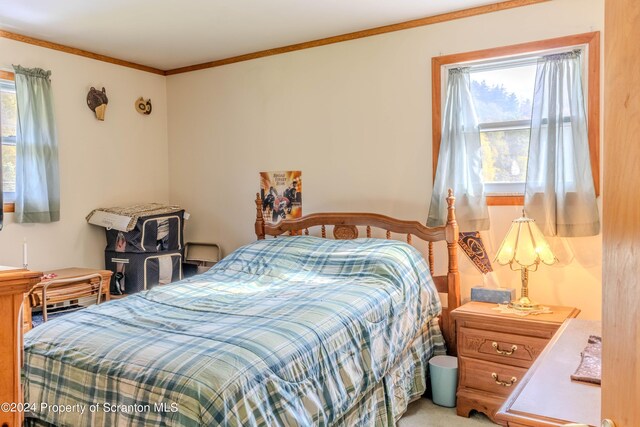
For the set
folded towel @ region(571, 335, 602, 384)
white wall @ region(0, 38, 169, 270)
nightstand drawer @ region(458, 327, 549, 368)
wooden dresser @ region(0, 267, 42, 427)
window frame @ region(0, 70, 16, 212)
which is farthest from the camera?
white wall @ region(0, 38, 169, 270)

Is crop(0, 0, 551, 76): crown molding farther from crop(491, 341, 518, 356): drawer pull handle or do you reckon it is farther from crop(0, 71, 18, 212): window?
crop(491, 341, 518, 356): drawer pull handle

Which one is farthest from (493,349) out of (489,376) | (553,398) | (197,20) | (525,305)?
(197,20)

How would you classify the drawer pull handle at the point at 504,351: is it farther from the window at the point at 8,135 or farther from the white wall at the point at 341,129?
the window at the point at 8,135

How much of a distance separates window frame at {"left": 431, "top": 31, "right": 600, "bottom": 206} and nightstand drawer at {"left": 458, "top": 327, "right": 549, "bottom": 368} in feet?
2.84

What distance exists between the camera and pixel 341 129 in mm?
3594

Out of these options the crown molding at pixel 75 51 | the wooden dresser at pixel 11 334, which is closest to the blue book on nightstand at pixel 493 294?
the wooden dresser at pixel 11 334

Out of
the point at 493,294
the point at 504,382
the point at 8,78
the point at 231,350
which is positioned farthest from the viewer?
the point at 8,78

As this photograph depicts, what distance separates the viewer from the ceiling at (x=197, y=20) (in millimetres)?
2912

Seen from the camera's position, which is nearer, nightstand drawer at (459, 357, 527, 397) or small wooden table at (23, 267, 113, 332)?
nightstand drawer at (459, 357, 527, 397)

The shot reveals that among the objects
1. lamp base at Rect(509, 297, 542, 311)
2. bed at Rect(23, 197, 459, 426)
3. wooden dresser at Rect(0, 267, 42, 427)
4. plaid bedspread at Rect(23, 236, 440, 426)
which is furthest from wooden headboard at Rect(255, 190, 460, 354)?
wooden dresser at Rect(0, 267, 42, 427)

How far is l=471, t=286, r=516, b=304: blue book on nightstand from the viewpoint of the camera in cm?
282

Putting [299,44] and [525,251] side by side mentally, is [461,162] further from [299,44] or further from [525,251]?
[299,44]

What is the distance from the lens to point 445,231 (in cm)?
301

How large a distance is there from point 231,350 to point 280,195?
7.60 feet
